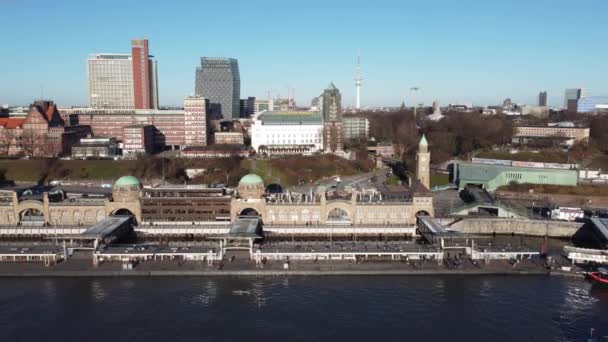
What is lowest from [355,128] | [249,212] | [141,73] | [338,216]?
[338,216]

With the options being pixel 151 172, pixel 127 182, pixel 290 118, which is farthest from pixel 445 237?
pixel 290 118

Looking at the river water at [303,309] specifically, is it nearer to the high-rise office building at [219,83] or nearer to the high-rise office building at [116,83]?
the high-rise office building at [116,83]

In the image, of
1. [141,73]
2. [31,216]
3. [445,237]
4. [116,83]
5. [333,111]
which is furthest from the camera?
[116,83]

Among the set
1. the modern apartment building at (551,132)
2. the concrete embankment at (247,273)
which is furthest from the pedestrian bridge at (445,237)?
the modern apartment building at (551,132)

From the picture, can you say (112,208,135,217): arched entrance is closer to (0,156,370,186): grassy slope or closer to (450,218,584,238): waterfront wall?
(0,156,370,186): grassy slope

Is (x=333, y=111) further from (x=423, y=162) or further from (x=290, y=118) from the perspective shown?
(x=423, y=162)

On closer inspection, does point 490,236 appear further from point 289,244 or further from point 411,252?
point 289,244

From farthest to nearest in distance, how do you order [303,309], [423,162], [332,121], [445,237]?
[332,121]
[423,162]
[445,237]
[303,309]

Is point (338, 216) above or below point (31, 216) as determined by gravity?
below
